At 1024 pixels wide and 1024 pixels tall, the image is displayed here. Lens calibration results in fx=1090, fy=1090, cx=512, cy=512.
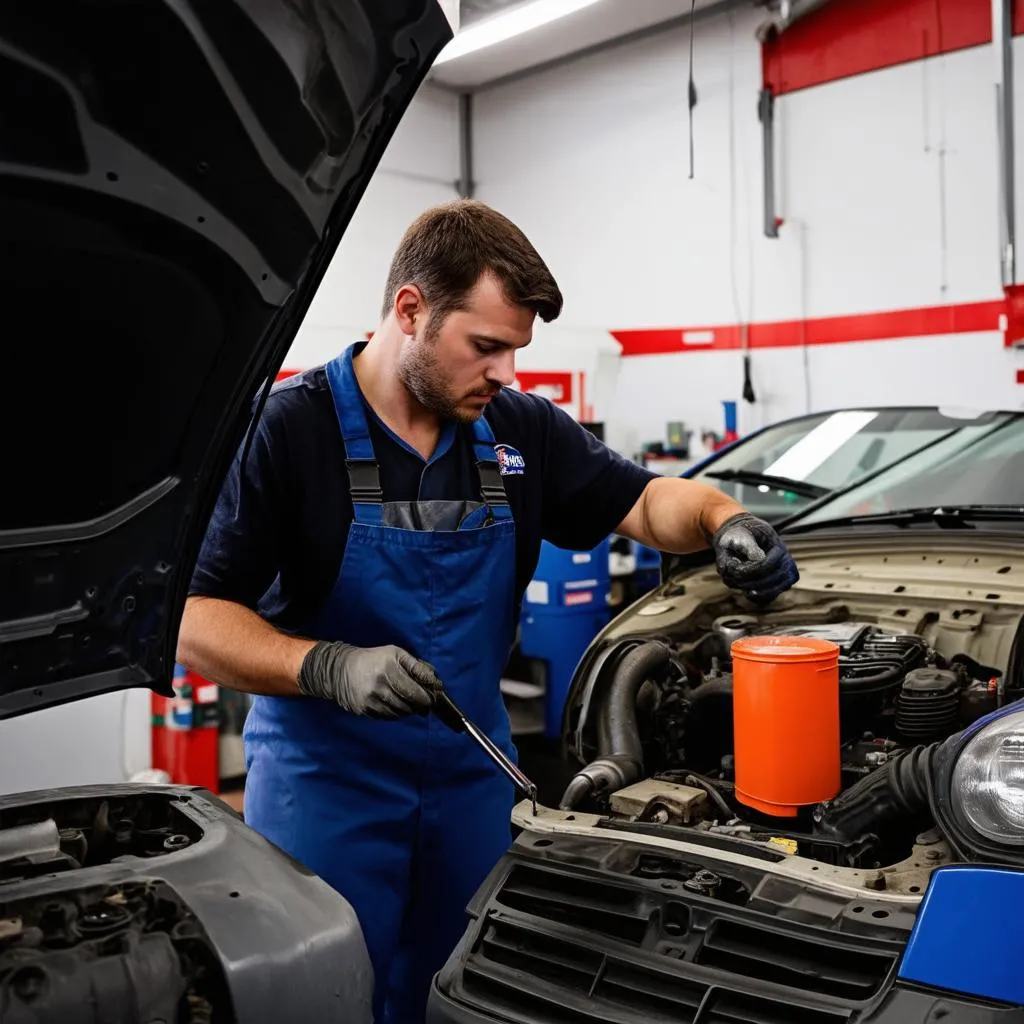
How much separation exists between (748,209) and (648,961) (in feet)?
17.2

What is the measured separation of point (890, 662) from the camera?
202cm

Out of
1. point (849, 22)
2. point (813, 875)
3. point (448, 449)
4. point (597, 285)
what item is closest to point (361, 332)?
point (597, 285)

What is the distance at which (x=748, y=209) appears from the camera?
6055mm

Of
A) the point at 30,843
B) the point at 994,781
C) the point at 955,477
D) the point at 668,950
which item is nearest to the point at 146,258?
the point at 30,843

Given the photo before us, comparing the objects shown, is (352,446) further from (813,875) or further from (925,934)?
(925,934)

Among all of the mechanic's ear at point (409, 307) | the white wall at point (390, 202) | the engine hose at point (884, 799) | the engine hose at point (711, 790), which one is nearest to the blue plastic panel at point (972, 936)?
the engine hose at point (884, 799)

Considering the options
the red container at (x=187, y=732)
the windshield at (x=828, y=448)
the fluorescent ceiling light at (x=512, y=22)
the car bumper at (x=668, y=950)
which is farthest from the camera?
the fluorescent ceiling light at (x=512, y=22)

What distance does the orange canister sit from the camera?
5.38ft

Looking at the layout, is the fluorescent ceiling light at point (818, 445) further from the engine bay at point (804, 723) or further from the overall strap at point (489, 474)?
the overall strap at point (489, 474)

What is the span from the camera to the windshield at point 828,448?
109 inches

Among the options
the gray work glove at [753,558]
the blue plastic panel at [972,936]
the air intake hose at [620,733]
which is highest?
the gray work glove at [753,558]

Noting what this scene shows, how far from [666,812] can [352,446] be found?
2.66 feet

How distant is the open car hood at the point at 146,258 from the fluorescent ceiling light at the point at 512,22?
462 centimetres

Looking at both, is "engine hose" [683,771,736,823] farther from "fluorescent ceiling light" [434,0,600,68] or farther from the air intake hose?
"fluorescent ceiling light" [434,0,600,68]
